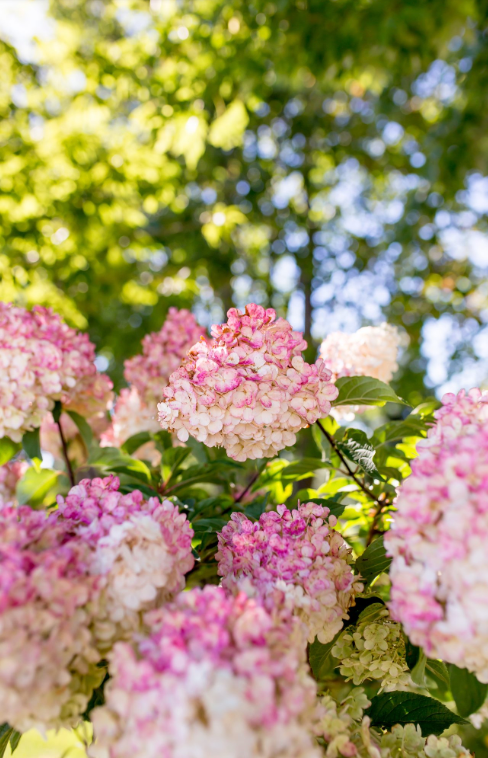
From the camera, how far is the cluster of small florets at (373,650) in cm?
82

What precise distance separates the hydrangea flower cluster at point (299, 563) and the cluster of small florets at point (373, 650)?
83mm

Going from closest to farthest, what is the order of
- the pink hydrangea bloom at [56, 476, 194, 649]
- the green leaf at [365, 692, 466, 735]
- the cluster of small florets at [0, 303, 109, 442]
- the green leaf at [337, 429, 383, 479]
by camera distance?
the pink hydrangea bloom at [56, 476, 194, 649] → the green leaf at [365, 692, 466, 735] → the green leaf at [337, 429, 383, 479] → the cluster of small florets at [0, 303, 109, 442]

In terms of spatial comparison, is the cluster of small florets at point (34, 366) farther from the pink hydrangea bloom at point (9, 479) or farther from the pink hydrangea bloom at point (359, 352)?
the pink hydrangea bloom at point (359, 352)

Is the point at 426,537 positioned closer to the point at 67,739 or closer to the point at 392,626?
the point at 392,626

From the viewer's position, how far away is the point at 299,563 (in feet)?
2.37

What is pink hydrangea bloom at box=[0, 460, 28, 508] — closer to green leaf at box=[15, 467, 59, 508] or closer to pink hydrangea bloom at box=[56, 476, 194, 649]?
green leaf at box=[15, 467, 59, 508]

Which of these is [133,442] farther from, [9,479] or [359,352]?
[359,352]

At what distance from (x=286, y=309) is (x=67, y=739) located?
4236 mm

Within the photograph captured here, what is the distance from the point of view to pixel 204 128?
3.22 m

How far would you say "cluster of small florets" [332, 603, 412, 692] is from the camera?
2.69 feet

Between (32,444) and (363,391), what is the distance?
772 millimetres

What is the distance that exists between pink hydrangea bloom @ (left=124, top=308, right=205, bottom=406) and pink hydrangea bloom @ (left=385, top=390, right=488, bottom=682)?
985 mm

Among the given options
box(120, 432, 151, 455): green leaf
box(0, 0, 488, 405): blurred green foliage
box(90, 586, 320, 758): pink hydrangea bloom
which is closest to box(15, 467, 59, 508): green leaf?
box(120, 432, 151, 455): green leaf

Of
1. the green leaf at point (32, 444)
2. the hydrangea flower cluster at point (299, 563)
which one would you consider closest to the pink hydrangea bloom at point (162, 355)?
the green leaf at point (32, 444)
